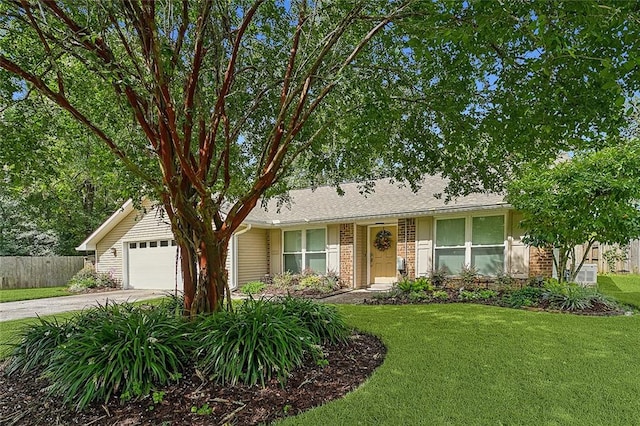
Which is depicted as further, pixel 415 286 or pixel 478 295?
pixel 415 286

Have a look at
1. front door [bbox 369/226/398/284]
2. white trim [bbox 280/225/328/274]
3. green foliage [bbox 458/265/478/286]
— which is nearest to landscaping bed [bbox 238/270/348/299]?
white trim [bbox 280/225/328/274]

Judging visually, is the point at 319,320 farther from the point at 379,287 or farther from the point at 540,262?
the point at 379,287

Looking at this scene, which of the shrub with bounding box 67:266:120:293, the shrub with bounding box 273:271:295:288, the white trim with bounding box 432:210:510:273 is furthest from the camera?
the shrub with bounding box 67:266:120:293

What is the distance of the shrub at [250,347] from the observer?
141 inches

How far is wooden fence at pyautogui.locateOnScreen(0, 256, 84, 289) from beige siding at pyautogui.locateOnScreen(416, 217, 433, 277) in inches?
614

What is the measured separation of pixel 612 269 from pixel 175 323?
16.2m

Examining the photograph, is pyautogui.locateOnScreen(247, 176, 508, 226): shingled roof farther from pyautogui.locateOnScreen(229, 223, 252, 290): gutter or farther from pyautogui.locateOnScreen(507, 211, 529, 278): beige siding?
pyautogui.locateOnScreen(507, 211, 529, 278): beige siding

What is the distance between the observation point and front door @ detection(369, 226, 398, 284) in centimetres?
1231

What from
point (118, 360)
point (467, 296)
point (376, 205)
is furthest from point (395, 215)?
point (118, 360)

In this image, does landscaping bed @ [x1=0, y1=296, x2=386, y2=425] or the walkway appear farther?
the walkway

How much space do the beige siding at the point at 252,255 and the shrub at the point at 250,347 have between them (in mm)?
8194

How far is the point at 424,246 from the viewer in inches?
440

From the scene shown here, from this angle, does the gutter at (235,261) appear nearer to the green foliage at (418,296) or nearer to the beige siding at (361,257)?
the beige siding at (361,257)

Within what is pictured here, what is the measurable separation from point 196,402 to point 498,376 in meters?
2.88
